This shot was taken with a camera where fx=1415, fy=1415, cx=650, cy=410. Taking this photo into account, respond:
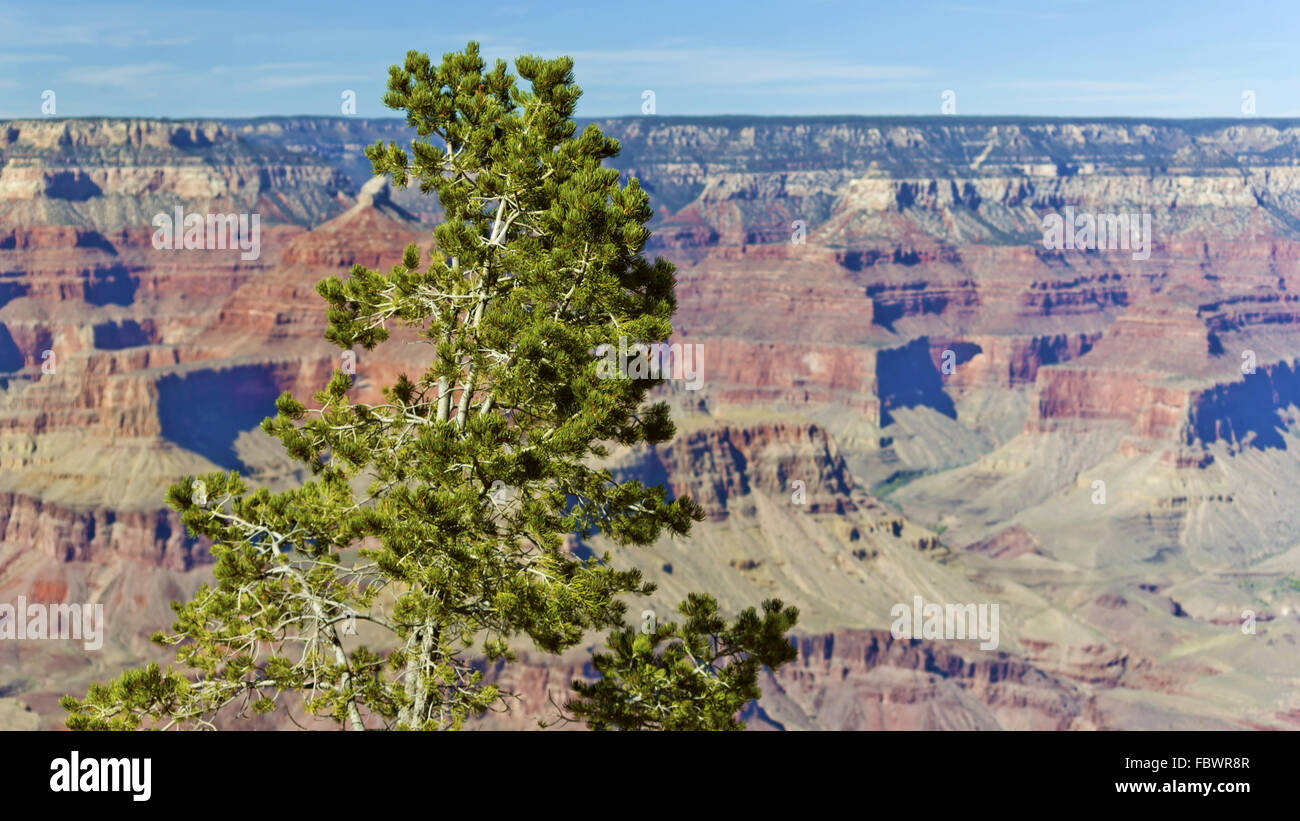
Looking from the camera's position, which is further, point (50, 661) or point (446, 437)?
point (50, 661)

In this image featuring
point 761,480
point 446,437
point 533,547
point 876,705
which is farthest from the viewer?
point 761,480

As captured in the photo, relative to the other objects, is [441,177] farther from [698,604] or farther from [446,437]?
[698,604]

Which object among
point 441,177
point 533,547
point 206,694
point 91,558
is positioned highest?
point 441,177

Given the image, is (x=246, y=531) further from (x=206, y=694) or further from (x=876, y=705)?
(x=876, y=705)

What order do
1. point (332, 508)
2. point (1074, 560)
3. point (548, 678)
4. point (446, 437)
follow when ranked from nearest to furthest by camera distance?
point (446, 437) → point (332, 508) → point (548, 678) → point (1074, 560)

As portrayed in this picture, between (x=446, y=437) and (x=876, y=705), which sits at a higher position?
(x=446, y=437)
